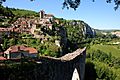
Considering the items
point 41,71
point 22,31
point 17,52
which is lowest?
point 17,52

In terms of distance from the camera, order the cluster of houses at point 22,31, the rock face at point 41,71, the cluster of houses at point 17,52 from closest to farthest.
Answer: the rock face at point 41,71 → the cluster of houses at point 17,52 → the cluster of houses at point 22,31

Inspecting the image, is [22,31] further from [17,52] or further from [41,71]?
[41,71]

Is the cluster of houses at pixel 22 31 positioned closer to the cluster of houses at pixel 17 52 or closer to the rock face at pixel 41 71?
the cluster of houses at pixel 17 52

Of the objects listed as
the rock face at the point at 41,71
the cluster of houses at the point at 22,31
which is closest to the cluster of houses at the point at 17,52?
the cluster of houses at the point at 22,31

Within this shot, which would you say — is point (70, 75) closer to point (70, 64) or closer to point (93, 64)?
point (70, 64)

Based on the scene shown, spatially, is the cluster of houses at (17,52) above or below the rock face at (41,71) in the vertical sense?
below

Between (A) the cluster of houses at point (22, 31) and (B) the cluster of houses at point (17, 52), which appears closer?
(B) the cluster of houses at point (17, 52)

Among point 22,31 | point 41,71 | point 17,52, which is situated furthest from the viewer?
point 22,31

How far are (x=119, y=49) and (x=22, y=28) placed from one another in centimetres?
6391

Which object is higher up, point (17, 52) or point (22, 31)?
point (22, 31)

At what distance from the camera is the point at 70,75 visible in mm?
37406

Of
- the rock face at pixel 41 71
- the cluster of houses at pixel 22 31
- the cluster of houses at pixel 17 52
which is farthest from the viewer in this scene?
the cluster of houses at pixel 22 31

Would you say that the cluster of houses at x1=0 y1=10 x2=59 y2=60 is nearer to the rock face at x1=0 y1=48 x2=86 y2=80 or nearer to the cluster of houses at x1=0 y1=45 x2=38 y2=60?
the cluster of houses at x1=0 y1=45 x2=38 y2=60

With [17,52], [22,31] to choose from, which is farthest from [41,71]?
[22,31]
